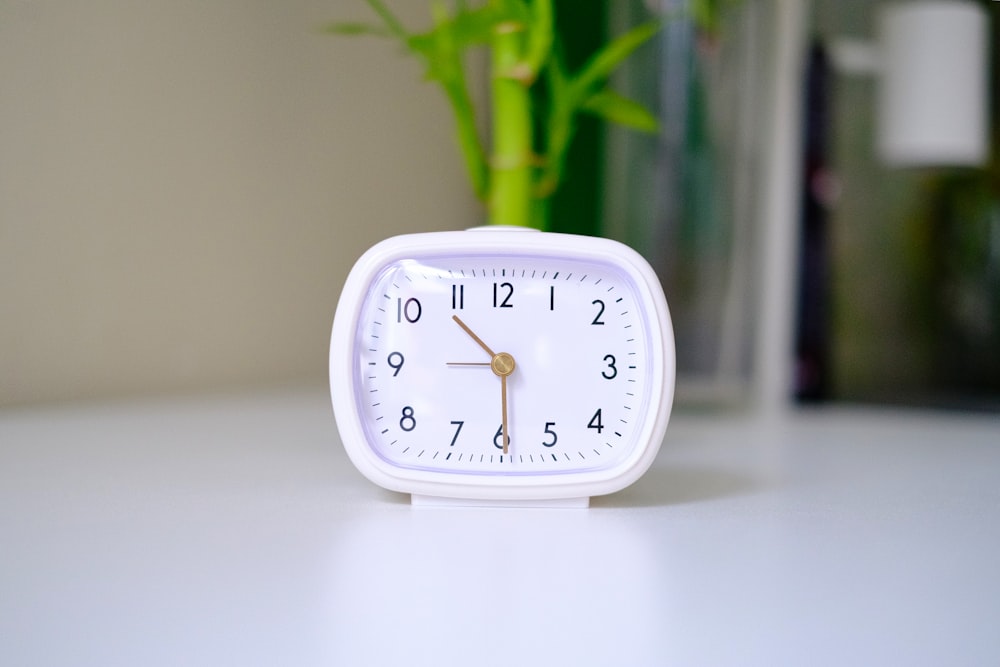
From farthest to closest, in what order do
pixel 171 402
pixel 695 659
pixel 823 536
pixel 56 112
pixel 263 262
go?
pixel 263 262
pixel 171 402
pixel 56 112
pixel 823 536
pixel 695 659

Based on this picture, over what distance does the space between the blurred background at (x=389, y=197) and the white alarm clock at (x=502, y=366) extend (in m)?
0.55

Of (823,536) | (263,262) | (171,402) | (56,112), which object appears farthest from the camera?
(263,262)

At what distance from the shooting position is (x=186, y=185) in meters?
1.16

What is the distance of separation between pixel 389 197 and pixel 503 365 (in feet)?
3.08

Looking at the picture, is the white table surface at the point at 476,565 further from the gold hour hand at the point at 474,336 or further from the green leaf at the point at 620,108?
the green leaf at the point at 620,108

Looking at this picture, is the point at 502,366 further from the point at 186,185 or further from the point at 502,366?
the point at 186,185

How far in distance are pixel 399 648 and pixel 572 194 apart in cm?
87

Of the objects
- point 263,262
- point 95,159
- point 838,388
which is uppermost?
point 95,159

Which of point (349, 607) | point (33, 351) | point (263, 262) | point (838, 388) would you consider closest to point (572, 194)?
point (263, 262)

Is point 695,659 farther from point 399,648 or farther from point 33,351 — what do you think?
point 33,351

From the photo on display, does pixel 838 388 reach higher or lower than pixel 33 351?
lower

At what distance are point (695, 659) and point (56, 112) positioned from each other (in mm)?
929

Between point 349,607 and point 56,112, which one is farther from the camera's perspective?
point 56,112

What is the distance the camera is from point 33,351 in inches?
39.3
